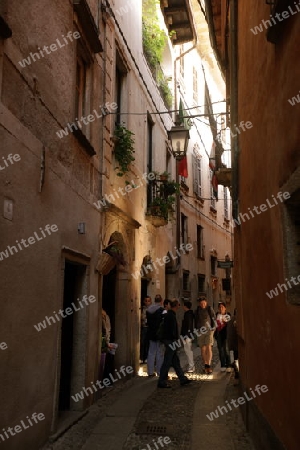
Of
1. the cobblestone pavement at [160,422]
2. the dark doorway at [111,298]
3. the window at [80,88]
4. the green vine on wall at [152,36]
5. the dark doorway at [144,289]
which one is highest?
the green vine on wall at [152,36]

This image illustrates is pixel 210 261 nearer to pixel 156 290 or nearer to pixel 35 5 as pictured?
pixel 156 290

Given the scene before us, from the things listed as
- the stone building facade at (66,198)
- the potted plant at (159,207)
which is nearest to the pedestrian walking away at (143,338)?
the stone building facade at (66,198)

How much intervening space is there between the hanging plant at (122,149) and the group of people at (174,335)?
117 inches

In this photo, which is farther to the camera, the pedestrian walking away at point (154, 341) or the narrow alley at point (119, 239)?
the pedestrian walking away at point (154, 341)

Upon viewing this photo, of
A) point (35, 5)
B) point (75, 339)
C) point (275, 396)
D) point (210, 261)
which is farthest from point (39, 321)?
point (210, 261)

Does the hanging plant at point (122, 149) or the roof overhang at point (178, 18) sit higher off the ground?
the roof overhang at point (178, 18)

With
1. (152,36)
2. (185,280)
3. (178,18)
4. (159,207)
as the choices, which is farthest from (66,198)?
(185,280)

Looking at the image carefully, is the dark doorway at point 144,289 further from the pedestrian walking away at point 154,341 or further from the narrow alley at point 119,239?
the pedestrian walking away at point 154,341

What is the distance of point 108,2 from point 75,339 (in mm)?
6587

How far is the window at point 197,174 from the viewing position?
19.0 metres

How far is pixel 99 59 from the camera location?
848 centimetres

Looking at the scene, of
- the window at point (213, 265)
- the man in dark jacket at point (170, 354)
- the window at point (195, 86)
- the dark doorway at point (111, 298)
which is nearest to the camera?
the man in dark jacket at point (170, 354)

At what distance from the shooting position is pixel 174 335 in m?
8.92

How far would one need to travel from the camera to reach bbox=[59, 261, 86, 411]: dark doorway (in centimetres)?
702
